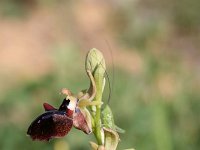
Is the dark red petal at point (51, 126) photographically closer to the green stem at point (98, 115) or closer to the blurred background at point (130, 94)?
the green stem at point (98, 115)

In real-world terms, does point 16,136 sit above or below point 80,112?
below

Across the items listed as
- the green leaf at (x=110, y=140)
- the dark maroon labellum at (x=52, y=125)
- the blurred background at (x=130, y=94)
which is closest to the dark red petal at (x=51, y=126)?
the dark maroon labellum at (x=52, y=125)

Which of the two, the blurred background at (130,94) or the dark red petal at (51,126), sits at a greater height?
the dark red petal at (51,126)

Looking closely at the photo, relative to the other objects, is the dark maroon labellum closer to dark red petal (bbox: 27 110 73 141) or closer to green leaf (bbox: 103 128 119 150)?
dark red petal (bbox: 27 110 73 141)

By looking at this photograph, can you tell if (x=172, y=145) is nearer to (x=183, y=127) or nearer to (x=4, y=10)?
(x=183, y=127)

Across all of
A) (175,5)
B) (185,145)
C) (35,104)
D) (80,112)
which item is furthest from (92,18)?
(80,112)

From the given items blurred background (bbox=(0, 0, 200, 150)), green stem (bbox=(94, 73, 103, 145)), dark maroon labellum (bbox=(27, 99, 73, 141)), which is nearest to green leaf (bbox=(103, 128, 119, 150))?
green stem (bbox=(94, 73, 103, 145))

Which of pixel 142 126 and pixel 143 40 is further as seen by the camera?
pixel 143 40

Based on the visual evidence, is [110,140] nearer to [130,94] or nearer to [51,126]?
[51,126]

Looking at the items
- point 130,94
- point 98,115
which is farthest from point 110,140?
point 130,94

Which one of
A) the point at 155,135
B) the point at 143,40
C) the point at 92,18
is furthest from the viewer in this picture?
the point at 92,18

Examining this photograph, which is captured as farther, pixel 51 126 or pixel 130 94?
pixel 130 94
